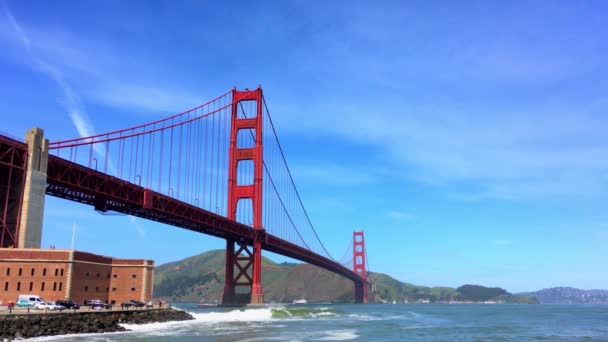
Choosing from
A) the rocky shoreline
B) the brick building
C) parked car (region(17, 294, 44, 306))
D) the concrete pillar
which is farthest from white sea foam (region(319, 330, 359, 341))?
the concrete pillar

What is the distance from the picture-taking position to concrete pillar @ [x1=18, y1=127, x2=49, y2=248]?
40.5 meters

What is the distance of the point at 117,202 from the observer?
54969 mm

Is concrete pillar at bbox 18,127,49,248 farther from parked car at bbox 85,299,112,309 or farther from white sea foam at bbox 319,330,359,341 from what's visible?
white sea foam at bbox 319,330,359,341

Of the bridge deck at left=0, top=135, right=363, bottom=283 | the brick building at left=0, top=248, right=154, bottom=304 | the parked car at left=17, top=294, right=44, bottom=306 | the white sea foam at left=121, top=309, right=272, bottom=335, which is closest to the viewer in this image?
the parked car at left=17, top=294, right=44, bottom=306

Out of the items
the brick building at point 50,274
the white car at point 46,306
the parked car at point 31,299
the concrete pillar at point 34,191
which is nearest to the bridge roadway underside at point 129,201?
the concrete pillar at point 34,191

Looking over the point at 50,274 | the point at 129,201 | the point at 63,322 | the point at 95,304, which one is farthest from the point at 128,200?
the point at 63,322

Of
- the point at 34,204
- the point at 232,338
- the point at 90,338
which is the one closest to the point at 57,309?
the point at 90,338

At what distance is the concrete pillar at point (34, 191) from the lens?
4047 cm

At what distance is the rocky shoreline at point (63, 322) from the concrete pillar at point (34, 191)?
303 inches

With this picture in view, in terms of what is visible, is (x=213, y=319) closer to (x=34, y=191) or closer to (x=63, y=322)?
(x=34, y=191)

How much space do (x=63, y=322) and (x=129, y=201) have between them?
70.3 ft

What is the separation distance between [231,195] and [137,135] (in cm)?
2094

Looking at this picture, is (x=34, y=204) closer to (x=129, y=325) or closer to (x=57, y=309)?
(x=57, y=309)

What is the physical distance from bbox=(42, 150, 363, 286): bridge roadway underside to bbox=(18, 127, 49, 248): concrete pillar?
2.32 m
